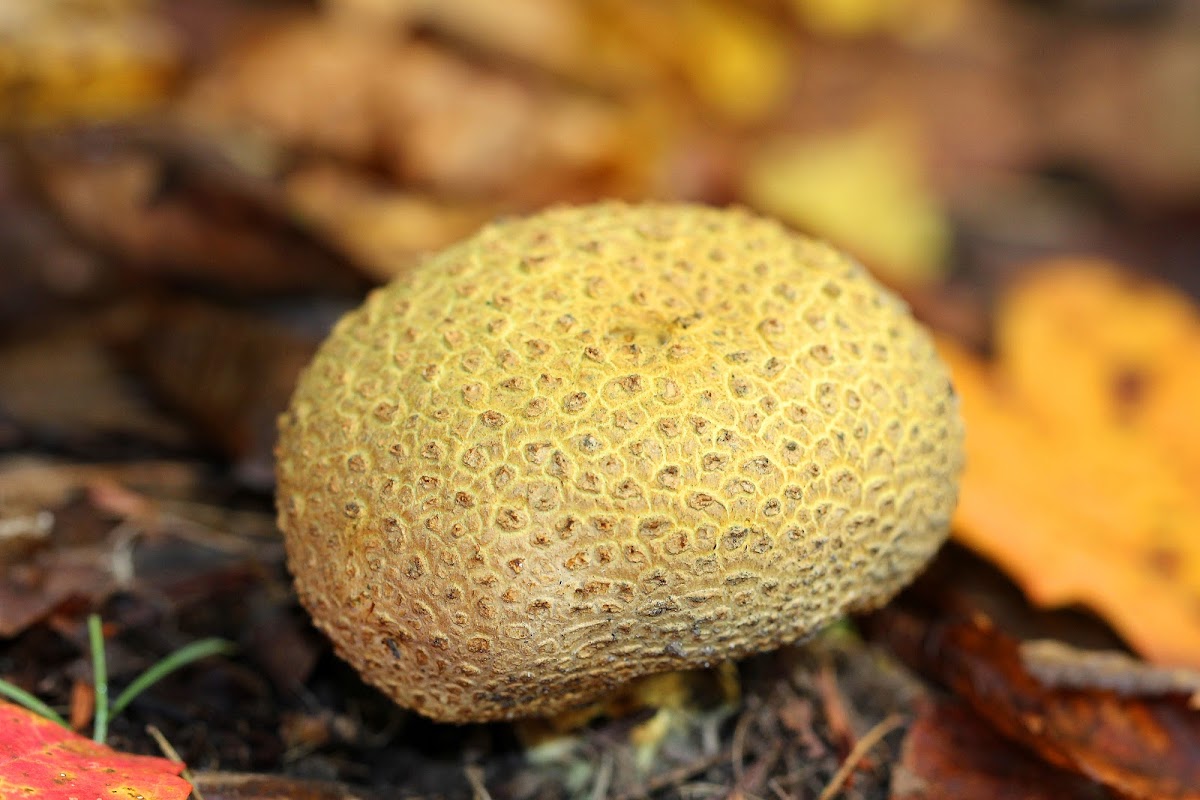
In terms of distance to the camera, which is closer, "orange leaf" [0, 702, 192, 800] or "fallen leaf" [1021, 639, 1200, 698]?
"orange leaf" [0, 702, 192, 800]

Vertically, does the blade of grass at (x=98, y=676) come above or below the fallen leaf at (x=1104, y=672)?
below

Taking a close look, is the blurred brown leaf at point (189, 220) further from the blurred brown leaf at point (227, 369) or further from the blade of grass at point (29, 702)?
the blade of grass at point (29, 702)

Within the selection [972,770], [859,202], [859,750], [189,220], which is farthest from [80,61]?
[972,770]

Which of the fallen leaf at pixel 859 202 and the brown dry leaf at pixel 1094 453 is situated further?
the fallen leaf at pixel 859 202

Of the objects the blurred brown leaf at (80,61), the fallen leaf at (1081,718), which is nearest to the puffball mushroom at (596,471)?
the fallen leaf at (1081,718)

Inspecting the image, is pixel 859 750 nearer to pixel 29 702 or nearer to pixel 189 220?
pixel 29 702

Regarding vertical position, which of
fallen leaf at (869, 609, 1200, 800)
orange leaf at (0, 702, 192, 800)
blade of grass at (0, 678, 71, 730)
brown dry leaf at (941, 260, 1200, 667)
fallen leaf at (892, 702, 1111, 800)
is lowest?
blade of grass at (0, 678, 71, 730)

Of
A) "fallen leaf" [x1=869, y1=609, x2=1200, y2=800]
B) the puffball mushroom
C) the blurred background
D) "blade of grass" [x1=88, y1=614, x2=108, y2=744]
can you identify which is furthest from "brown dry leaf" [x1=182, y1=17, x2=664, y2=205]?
"fallen leaf" [x1=869, y1=609, x2=1200, y2=800]

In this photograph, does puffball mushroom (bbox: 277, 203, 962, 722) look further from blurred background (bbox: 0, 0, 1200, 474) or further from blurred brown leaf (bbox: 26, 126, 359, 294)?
blurred brown leaf (bbox: 26, 126, 359, 294)
